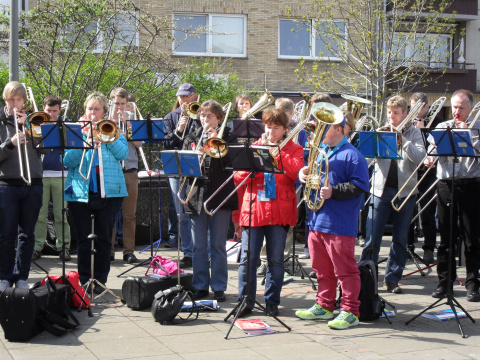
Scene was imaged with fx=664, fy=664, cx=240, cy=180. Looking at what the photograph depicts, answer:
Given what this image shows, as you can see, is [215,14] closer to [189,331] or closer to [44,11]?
[44,11]

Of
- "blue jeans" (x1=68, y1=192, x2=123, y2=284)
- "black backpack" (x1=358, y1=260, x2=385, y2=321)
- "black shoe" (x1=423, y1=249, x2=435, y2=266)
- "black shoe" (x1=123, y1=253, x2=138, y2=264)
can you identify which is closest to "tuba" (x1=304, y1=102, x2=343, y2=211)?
"black backpack" (x1=358, y1=260, x2=385, y2=321)

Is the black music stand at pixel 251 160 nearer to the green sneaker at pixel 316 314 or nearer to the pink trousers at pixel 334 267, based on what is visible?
the green sneaker at pixel 316 314

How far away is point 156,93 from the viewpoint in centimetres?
1313

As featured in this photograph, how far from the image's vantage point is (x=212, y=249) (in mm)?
6785

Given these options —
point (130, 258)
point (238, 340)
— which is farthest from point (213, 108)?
point (130, 258)

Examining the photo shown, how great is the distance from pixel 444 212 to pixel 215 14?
1557 centimetres

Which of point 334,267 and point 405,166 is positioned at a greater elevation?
point 405,166

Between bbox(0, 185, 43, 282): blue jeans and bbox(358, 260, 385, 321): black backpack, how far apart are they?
3304 millimetres

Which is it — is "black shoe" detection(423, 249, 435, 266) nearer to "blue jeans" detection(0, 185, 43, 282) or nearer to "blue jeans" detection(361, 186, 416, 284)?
"blue jeans" detection(361, 186, 416, 284)

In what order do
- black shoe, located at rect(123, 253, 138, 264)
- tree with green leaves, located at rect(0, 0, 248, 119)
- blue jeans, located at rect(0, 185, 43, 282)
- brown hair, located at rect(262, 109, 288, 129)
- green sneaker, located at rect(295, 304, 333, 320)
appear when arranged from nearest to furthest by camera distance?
brown hair, located at rect(262, 109, 288, 129)
green sneaker, located at rect(295, 304, 333, 320)
blue jeans, located at rect(0, 185, 43, 282)
black shoe, located at rect(123, 253, 138, 264)
tree with green leaves, located at rect(0, 0, 248, 119)

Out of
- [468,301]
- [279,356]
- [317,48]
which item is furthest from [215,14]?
[279,356]

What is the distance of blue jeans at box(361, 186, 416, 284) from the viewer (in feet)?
24.0

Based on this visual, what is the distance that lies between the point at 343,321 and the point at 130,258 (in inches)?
147

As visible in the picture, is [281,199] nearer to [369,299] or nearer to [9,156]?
[369,299]
